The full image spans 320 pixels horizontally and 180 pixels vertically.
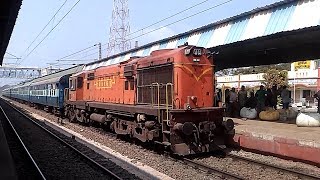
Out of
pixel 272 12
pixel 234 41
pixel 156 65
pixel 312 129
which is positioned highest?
pixel 272 12

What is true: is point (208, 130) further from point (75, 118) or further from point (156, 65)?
point (75, 118)

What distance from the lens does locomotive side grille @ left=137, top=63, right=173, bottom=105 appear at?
11766mm

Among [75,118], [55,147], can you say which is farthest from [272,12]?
[75,118]

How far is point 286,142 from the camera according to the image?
1057cm

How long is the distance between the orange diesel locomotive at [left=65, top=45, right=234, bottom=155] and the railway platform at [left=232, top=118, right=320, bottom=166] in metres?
0.69

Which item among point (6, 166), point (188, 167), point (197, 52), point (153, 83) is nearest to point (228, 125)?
point (188, 167)

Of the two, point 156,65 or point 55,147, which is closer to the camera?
point 156,65

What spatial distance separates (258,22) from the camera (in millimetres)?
14594

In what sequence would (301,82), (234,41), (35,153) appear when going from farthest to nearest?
(301,82) → (234,41) → (35,153)

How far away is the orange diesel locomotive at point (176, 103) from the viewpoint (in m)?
10.9

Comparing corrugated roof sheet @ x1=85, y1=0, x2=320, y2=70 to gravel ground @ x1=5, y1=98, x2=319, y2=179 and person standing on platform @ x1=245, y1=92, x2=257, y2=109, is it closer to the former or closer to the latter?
person standing on platform @ x1=245, y1=92, x2=257, y2=109

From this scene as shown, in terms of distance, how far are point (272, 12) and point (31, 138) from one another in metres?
11.9

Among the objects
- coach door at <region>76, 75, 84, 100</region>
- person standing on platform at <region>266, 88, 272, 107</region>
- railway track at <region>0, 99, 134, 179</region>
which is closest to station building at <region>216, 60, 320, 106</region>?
person standing on platform at <region>266, 88, 272, 107</region>

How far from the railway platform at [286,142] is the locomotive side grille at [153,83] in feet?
9.78
